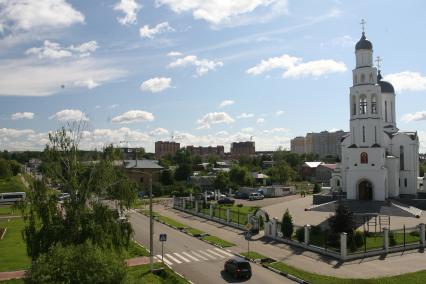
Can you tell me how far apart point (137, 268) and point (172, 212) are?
2498 centimetres

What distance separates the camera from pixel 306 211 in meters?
44.7

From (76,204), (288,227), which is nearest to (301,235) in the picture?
(288,227)

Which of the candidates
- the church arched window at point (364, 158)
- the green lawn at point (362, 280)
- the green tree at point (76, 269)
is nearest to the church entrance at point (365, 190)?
the church arched window at point (364, 158)

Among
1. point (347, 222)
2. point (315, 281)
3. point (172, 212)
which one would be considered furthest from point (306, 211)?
point (315, 281)

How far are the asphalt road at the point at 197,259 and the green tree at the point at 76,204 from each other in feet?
15.3

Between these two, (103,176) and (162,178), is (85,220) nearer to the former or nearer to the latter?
(103,176)

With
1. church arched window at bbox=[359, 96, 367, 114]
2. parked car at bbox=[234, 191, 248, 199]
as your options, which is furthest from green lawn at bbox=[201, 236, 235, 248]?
parked car at bbox=[234, 191, 248, 199]

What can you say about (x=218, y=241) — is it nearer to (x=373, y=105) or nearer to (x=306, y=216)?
(x=306, y=216)

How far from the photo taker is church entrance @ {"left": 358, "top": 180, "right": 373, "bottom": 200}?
4588 centimetres

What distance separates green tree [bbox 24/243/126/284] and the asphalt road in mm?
8563

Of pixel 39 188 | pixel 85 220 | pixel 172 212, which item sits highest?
pixel 39 188

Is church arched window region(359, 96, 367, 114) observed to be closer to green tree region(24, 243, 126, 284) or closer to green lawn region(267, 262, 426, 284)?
green lawn region(267, 262, 426, 284)

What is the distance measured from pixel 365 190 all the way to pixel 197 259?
27.0m

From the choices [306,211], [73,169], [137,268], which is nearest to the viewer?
[73,169]
